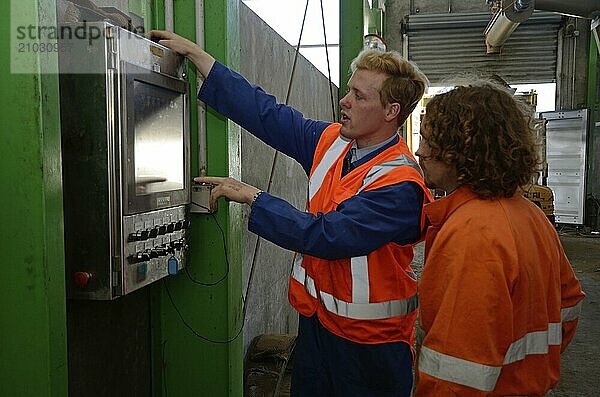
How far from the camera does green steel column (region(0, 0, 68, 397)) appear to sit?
113 cm

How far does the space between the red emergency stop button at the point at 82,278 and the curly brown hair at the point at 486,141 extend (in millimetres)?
892

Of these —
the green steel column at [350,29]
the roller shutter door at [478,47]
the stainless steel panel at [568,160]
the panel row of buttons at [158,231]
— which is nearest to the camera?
the panel row of buttons at [158,231]

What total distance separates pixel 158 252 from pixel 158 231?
60mm

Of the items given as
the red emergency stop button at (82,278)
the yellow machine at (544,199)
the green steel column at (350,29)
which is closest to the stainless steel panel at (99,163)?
the red emergency stop button at (82,278)

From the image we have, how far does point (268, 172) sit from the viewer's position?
119 inches

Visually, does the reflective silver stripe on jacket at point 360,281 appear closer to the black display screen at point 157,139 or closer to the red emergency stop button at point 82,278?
the black display screen at point 157,139

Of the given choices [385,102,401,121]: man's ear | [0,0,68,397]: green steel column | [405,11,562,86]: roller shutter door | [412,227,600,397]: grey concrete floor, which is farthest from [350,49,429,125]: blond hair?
[405,11,562,86]: roller shutter door

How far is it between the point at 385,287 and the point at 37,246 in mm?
938

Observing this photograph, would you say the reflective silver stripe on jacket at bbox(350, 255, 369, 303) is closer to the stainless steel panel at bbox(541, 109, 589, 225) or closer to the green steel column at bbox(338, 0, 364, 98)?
the green steel column at bbox(338, 0, 364, 98)

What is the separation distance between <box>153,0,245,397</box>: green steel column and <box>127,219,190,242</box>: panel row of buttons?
131 millimetres

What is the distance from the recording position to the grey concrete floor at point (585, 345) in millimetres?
3377

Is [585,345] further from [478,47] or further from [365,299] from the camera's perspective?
[478,47]

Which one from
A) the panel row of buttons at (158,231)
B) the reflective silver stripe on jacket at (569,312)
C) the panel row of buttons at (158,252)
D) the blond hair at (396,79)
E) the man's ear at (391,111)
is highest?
the blond hair at (396,79)

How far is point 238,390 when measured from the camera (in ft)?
6.47
